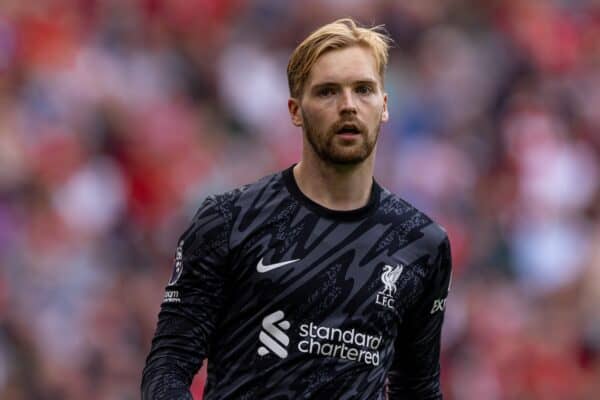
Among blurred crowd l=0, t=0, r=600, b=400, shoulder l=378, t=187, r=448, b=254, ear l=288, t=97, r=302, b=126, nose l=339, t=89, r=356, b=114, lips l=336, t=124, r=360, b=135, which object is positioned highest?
blurred crowd l=0, t=0, r=600, b=400

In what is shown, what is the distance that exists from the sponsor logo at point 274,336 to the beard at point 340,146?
51cm

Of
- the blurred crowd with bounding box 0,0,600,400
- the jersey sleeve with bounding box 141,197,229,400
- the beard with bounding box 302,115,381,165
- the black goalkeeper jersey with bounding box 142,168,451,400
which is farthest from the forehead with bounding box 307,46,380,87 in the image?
the blurred crowd with bounding box 0,0,600,400

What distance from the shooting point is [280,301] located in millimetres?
5004

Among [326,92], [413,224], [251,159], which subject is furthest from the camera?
[251,159]

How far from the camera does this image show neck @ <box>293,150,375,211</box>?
16.9 ft

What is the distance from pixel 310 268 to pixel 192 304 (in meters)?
0.38

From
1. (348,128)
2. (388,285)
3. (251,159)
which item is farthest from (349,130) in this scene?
(251,159)

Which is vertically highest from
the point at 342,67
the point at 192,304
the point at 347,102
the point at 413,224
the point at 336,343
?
the point at 342,67

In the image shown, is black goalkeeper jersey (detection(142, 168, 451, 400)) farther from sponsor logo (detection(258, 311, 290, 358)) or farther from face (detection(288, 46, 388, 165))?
face (detection(288, 46, 388, 165))

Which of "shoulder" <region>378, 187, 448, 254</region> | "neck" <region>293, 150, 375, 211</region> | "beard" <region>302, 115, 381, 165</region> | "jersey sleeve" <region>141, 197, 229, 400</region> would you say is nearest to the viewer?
"jersey sleeve" <region>141, 197, 229, 400</region>

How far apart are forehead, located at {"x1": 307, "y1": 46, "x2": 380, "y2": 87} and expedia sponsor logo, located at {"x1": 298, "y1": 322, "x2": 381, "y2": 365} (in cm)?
75

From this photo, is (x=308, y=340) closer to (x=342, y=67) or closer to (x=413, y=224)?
(x=413, y=224)

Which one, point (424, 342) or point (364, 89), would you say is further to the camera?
point (424, 342)

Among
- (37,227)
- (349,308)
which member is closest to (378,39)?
(349,308)
